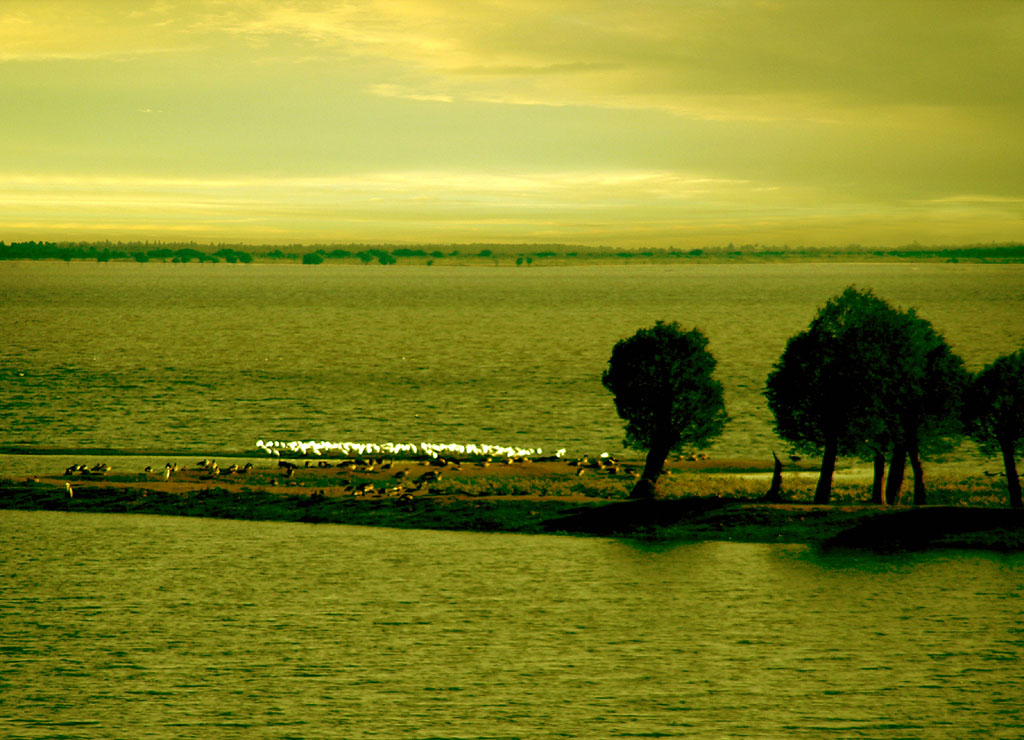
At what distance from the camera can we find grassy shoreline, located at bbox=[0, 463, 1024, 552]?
171ft

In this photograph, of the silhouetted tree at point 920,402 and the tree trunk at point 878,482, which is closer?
the tree trunk at point 878,482

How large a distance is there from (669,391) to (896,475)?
501 inches

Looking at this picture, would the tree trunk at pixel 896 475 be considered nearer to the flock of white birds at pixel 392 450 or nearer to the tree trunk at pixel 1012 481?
the tree trunk at pixel 1012 481

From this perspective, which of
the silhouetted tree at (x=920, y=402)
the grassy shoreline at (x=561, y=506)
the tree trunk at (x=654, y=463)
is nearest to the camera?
the grassy shoreline at (x=561, y=506)

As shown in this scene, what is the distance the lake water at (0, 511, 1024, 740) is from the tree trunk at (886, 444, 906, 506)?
8570 millimetres

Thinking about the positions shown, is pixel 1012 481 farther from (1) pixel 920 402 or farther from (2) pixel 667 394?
(2) pixel 667 394

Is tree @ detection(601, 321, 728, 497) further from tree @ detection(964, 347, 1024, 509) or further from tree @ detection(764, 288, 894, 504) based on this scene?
tree @ detection(964, 347, 1024, 509)

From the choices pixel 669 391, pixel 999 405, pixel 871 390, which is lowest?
pixel 669 391

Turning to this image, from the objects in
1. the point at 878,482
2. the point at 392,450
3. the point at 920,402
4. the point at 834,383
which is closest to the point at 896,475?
the point at 878,482

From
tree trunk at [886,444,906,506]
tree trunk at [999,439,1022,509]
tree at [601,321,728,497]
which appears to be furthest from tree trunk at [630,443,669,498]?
tree trunk at [999,439,1022,509]

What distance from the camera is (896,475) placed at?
58.2 metres

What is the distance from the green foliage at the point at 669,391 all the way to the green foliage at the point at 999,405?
13.3 meters

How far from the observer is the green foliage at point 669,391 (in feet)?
202

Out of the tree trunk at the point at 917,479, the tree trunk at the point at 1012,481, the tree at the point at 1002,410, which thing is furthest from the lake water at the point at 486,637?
the tree at the point at 1002,410
